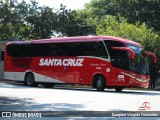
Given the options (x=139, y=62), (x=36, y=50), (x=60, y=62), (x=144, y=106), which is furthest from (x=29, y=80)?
(x=144, y=106)

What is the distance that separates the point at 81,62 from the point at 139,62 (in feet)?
11.9

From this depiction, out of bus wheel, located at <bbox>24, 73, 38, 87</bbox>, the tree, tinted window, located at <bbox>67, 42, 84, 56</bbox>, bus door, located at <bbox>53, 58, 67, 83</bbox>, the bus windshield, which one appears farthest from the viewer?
the tree

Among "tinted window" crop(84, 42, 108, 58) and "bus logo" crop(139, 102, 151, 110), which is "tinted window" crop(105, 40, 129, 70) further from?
"bus logo" crop(139, 102, 151, 110)

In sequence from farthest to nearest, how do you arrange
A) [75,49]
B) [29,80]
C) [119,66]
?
1. [29,80]
2. [75,49]
3. [119,66]

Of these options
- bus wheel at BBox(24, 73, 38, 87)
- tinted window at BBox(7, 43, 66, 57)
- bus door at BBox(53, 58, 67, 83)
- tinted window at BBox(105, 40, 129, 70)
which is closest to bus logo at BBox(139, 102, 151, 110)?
tinted window at BBox(105, 40, 129, 70)

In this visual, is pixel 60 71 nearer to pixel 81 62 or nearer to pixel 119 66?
pixel 81 62

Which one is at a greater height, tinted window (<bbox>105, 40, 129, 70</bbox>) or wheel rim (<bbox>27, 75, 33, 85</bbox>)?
tinted window (<bbox>105, 40, 129, 70</bbox>)

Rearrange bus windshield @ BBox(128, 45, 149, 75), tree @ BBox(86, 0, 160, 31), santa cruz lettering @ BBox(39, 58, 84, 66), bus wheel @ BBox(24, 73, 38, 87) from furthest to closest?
tree @ BBox(86, 0, 160, 31)
bus wheel @ BBox(24, 73, 38, 87)
santa cruz lettering @ BBox(39, 58, 84, 66)
bus windshield @ BBox(128, 45, 149, 75)

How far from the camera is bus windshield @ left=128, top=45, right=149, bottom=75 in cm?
2383

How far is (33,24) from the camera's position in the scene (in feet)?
159

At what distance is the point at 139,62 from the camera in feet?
79.7

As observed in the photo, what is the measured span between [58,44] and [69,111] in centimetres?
1480

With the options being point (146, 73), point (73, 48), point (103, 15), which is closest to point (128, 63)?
point (146, 73)

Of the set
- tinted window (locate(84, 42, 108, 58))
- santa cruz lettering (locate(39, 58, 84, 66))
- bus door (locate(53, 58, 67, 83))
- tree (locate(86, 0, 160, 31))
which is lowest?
bus door (locate(53, 58, 67, 83))
